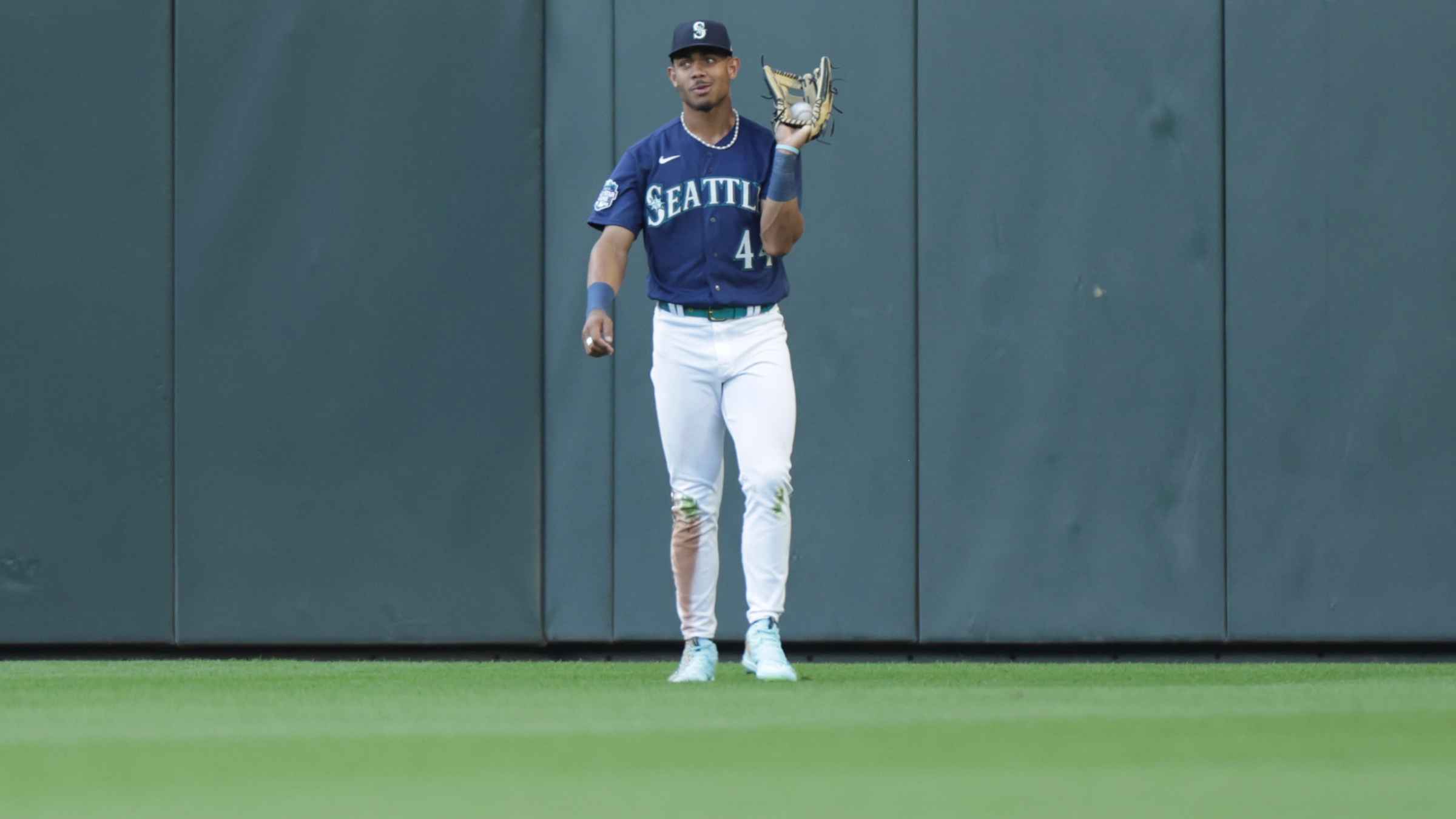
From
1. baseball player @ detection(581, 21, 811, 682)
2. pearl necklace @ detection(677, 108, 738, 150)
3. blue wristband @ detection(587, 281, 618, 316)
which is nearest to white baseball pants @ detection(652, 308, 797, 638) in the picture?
baseball player @ detection(581, 21, 811, 682)

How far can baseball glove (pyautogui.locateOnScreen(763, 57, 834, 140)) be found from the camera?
19.8 feet

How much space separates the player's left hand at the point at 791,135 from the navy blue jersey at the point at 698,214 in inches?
6.3

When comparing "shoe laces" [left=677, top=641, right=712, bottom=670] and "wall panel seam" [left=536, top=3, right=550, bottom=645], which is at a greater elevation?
"wall panel seam" [left=536, top=3, right=550, bottom=645]

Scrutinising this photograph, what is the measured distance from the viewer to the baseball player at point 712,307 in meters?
6.07

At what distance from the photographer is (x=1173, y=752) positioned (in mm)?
4098

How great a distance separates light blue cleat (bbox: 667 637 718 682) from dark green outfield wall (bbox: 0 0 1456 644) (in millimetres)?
2514

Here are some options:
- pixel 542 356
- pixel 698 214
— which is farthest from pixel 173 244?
pixel 698 214

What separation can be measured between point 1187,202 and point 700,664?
3.64 metres

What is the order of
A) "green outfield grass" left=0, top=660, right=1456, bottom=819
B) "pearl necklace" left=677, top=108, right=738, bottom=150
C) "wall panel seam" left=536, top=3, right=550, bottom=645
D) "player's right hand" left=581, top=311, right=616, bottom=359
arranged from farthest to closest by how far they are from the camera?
1. "wall panel seam" left=536, top=3, right=550, bottom=645
2. "pearl necklace" left=677, top=108, right=738, bottom=150
3. "player's right hand" left=581, top=311, right=616, bottom=359
4. "green outfield grass" left=0, top=660, right=1456, bottom=819

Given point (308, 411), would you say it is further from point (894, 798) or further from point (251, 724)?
point (894, 798)

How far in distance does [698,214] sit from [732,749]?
2.37 m

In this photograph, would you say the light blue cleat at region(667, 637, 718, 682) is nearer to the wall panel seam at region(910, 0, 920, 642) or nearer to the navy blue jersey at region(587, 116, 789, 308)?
the navy blue jersey at region(587, 116, 789, 308)

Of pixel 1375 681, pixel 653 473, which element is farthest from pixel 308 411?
pixel 1375 681

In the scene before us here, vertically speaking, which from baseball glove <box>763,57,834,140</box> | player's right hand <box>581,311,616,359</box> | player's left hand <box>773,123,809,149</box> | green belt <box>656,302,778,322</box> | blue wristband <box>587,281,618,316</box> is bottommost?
player's right hand <box>581,311,616,359</box>
